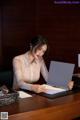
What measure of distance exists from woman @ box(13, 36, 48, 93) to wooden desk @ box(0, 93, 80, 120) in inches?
19.5

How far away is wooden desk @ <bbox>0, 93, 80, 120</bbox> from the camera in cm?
203

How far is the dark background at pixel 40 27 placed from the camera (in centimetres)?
383

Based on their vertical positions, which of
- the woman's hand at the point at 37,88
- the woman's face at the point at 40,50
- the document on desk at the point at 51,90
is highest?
the woman's face at the point at 40,50

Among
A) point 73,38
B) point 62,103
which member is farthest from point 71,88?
point 73,38

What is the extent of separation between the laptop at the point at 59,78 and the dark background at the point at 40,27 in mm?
967

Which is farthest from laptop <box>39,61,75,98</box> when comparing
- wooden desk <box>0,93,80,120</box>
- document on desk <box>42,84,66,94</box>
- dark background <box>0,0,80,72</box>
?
dark background <box>0,0,80,72</box>

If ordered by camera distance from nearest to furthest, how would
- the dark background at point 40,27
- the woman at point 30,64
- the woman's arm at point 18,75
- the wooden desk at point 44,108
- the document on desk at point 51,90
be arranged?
the wooden desk at point 44,108
the document on desk at point 51,90
the woman's arm at point 18,75
the woman at point 30,64
the dark background at point 40,27

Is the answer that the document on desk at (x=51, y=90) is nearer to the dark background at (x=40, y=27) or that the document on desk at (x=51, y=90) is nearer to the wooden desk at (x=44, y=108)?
the wooden desk at (x=44, y=108)

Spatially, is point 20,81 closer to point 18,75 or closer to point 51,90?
point 18,75

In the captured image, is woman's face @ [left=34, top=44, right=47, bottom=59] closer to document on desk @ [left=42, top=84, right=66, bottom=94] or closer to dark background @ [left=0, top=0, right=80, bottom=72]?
document on desk @ [left=42, top=84, right=66, bottom=94]

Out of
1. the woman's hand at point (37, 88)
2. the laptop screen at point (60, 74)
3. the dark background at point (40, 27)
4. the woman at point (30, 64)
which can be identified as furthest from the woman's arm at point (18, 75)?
the dark background at point (40, 27)

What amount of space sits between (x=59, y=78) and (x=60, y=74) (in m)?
0.05

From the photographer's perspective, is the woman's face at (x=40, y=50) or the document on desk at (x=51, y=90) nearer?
the document on desk at (x=51, y=90)

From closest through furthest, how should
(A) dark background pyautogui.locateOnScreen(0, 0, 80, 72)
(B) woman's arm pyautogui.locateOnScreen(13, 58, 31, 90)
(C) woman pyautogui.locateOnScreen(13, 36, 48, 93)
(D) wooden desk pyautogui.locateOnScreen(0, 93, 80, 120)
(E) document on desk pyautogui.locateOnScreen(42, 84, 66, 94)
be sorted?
(D) wooden desk pyautogui.locateOnScreen(0, 93, 80, 120), (E) document on desk pyautogui.locateOnScreen(42, 84, 66, 94), (B) woman's arm pyautogui.locateOnScreen(13, 58, 31, 90), (C) woman pyautogui.locateOnScreen(13, 36, 48, 93), (A) dark background pyautogui.locateOnScreen(0, 0, 80, 72)
